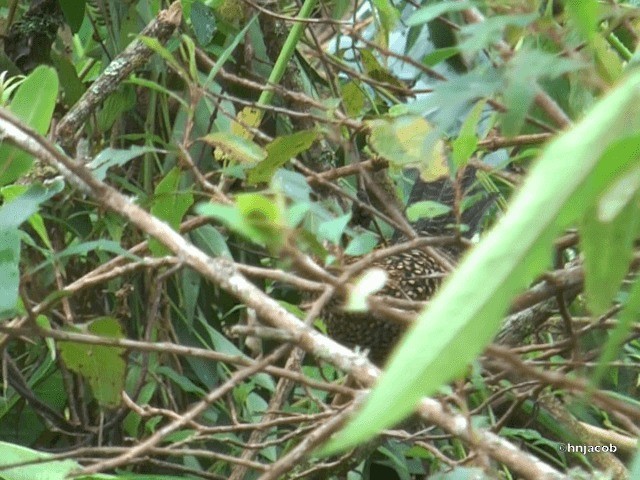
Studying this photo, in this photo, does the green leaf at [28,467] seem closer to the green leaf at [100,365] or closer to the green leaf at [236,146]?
the green leaf at [100,365]

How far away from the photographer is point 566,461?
134 cm

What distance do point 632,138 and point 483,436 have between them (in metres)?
0.31

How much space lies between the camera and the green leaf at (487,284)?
21 cm

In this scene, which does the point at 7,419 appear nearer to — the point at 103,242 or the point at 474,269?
the point at 103,242

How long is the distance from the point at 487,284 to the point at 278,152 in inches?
26.0

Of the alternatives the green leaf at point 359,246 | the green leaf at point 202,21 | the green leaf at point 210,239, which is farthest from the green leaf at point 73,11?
the green leaf at point 359,246

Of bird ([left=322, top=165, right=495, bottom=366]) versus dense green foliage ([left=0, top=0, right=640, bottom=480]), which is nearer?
dense green foliage ([left=0, top=0, right=640, bottom=480])

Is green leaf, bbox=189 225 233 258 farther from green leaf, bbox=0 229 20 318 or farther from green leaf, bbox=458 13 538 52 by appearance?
green leaf, bbox=458 13 538 52

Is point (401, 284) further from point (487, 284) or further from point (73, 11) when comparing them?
point (487, 284)

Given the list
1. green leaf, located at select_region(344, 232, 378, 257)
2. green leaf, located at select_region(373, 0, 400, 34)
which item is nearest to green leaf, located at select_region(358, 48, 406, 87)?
green leaf, located at select_region(373, 0, 400, 34)

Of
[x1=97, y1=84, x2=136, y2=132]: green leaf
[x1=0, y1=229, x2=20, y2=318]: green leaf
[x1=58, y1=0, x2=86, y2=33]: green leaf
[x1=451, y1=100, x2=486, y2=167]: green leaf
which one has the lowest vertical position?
[x1=451, y1=100, x2=486, y2=167]: green leaf

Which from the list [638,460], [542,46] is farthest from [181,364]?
[638,460]

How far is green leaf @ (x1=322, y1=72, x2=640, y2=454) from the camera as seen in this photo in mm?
212

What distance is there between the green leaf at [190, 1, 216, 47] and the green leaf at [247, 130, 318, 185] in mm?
346
